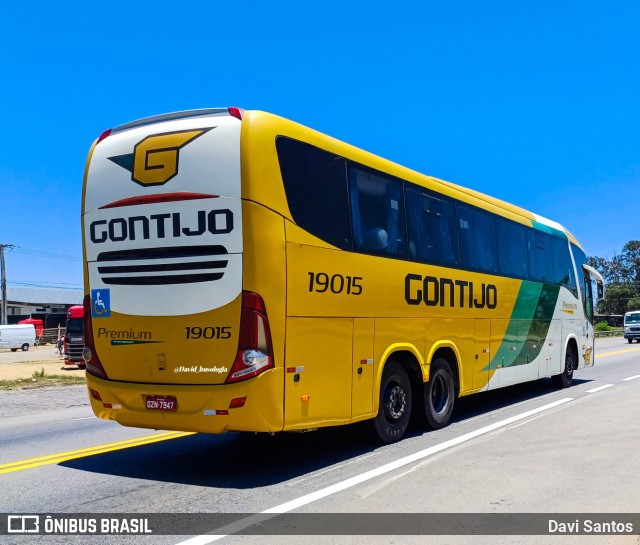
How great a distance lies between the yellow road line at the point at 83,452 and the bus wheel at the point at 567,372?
9.55 m

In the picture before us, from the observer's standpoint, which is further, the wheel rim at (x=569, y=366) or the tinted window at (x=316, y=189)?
the wheel rim at (x=569, y=366)

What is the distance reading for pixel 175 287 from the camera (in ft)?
22.4

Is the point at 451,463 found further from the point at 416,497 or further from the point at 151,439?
the point at 151,439

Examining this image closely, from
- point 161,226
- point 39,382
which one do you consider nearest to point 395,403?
point 161,226

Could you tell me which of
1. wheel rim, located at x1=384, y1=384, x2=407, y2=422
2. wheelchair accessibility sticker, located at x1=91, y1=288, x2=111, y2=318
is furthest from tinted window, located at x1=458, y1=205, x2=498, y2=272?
wheelchair accessibility sticker, located at x1=91, y1=288, x2=111, y2=318

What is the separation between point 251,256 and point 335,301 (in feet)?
4.32

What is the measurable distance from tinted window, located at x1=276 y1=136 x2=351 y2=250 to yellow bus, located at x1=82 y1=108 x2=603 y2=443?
0.06 ft

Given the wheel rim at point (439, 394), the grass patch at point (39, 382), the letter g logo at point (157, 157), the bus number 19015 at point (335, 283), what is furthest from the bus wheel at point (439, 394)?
the grass patch at point (39, 382)

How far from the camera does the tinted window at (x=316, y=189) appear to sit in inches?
275

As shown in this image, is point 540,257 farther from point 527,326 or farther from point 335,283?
point 335,283

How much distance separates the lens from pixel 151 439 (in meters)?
9.16

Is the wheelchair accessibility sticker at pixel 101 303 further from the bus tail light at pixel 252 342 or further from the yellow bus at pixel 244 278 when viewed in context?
the bus tail light at pixel 252 342

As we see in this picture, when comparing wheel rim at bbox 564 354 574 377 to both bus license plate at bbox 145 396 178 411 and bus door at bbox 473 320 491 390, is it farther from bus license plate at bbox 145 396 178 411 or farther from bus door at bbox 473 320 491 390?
bus license plate at bbox 145 396 178 411

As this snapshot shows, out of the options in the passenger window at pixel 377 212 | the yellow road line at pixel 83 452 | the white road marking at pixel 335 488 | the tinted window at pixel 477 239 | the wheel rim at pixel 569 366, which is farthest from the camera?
the wheel rim at pixel 569 366
